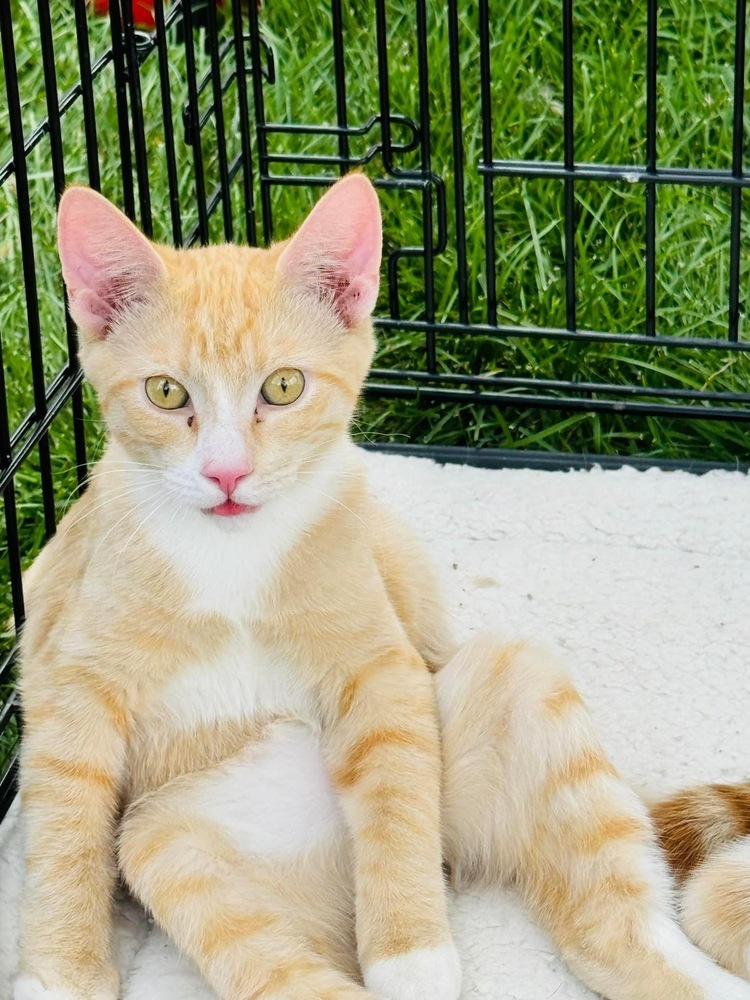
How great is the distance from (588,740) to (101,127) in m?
2.14

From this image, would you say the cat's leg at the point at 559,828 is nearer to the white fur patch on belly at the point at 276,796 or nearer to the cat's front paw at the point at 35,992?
the white fur patch on belly at the point at 276,796

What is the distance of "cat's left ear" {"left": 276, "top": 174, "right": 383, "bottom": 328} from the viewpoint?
189 centimetres

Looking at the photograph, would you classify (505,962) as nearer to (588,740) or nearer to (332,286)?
(588,740)

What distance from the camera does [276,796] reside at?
6.75ft

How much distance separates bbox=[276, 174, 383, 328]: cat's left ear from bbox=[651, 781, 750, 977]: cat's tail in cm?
77

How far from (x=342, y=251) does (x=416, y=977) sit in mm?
884

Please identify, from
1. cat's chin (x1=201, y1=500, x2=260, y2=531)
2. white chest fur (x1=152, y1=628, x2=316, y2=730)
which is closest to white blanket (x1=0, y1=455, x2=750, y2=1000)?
white chest fur (x1=152, y1=628, x2=316, y2=730)

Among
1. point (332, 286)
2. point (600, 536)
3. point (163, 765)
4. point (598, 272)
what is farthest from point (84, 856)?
point (598, 272)

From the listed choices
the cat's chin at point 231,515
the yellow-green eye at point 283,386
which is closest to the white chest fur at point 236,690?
the cat's chin at point 231,515

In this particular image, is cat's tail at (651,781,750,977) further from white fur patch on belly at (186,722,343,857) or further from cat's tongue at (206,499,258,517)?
cat's tongue at (206,499,258,517)

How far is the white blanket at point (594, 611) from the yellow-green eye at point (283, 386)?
734mm

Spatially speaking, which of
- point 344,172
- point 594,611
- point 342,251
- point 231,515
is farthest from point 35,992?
point 344,172

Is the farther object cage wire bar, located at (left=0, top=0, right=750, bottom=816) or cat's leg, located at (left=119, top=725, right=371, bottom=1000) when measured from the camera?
cage wire bar, located at (left=0, top=0, right=750, bottom=816)

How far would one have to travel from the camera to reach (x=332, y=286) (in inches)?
77.8
